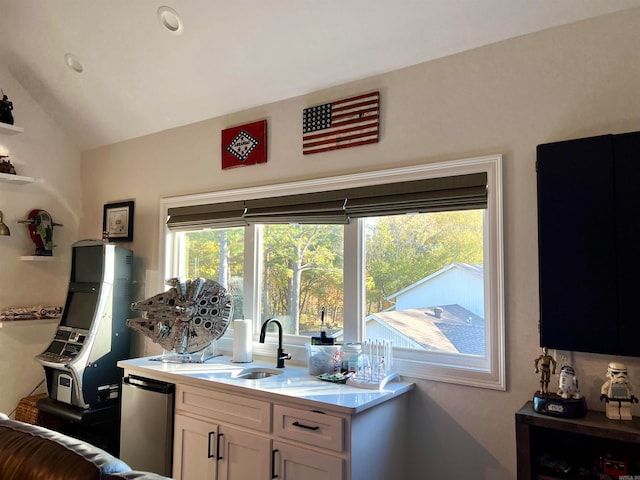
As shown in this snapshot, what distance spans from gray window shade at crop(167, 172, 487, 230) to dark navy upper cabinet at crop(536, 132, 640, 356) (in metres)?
0.40

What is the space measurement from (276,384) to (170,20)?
86.5 inches

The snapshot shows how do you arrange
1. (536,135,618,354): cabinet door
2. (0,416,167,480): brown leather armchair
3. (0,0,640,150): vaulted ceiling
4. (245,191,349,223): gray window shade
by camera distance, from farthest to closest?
(245,191,349,223): gray window shade < (0,0,640,150): vaulted ceiling < (536,135,618,354): cabinet door < (0,416,167,480): brown leather armchair

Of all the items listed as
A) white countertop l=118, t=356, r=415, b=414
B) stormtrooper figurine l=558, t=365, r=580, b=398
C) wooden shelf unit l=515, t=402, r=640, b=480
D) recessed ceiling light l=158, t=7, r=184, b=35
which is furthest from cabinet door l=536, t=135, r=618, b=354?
recessed ceiling light l=158, t=7, r=184, b=35

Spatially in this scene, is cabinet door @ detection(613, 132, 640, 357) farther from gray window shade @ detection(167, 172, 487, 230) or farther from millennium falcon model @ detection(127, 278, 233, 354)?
millennium falcon model @ detection(127, 278, 233, 354)

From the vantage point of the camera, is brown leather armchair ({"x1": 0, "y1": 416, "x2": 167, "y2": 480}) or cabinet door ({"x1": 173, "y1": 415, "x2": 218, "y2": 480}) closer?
brown leather armchair ({"x1": 0, "y1": 416, "x2": 167, "y2": 480})

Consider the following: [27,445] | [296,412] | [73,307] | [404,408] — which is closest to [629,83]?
[404,408]

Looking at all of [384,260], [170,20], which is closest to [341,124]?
[384,260]

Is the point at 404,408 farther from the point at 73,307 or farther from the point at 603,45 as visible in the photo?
the point at 73,307

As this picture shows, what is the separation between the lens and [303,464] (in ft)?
7.11

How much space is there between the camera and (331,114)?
284cm

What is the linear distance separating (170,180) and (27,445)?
2.52 meters

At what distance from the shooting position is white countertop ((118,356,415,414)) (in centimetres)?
214

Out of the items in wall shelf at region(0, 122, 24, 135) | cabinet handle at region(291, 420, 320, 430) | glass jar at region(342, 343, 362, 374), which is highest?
wall shelf at region(0, 122, 24, 135)

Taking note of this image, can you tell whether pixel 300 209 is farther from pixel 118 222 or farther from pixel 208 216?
pixel 118 222
